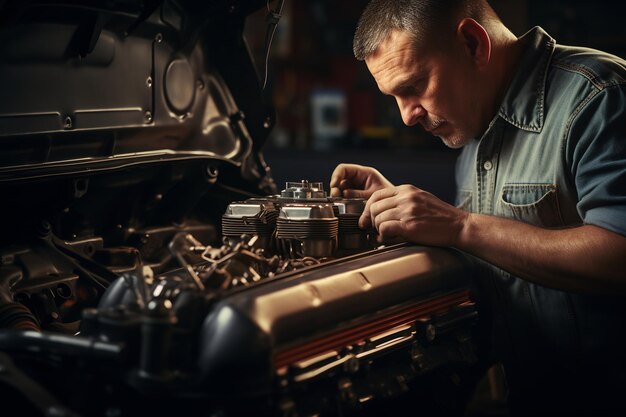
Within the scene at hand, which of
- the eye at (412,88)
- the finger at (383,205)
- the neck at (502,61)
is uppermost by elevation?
the neck at (502,61)

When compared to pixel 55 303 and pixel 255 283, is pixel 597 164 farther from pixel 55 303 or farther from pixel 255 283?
pixel 55 303

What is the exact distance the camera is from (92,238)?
2.28m

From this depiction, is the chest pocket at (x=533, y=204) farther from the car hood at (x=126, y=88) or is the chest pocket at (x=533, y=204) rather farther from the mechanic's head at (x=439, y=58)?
the car hood at (x=126, y=88)

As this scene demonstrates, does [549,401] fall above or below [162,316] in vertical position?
below

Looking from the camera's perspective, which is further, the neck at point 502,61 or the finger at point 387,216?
the neck at point 502,61

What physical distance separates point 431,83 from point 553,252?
1.89 feet

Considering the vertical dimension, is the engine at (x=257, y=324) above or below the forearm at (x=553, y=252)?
below

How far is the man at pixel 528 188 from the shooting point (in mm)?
1871

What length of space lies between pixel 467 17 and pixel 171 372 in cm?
129

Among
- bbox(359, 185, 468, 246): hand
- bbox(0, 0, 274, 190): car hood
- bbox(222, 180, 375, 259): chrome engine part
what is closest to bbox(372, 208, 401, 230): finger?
bbox(359, 185, 468, 246): hand

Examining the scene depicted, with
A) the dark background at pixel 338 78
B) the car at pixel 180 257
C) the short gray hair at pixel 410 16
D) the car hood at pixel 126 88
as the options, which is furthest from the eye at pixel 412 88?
the dark background at pixel 338 78

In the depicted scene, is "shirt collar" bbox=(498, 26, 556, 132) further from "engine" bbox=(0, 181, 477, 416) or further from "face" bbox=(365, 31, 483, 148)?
"engine" bbox=(0, 181, 477, 416)

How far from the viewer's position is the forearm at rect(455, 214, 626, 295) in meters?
1.81

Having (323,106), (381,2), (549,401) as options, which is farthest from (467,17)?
(323,106)
